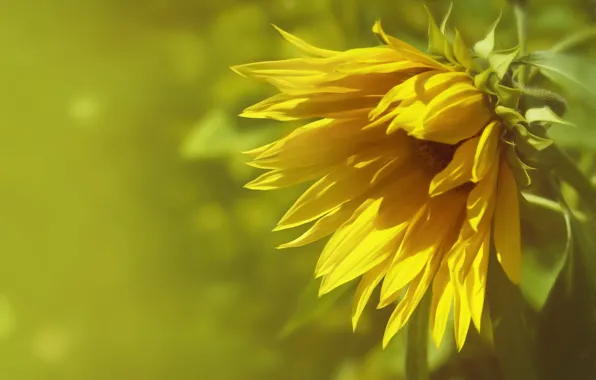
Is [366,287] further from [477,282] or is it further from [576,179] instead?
[576,179]

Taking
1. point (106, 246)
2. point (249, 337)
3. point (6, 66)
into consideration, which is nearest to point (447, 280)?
point (249, 337)

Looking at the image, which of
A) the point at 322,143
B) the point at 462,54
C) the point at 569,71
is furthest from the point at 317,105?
the point at 569,71

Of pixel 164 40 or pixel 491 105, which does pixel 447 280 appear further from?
pixel 164 40

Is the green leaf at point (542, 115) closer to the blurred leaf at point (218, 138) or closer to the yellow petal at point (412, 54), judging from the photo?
the yellow petal at point (412, 54)

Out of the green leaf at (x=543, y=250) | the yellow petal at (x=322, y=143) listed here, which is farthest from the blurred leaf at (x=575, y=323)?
the yellow petal at (x=322, y=143)

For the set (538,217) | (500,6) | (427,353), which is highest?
(500,6)
